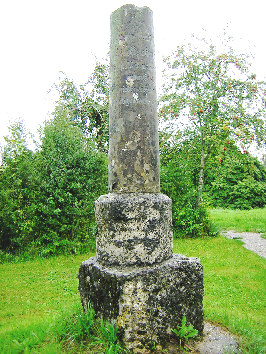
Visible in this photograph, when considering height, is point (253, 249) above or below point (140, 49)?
below

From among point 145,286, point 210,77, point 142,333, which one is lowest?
point 142,333

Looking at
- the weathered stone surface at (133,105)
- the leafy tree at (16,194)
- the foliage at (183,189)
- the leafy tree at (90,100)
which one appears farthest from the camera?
the leafy tree at (90,100)

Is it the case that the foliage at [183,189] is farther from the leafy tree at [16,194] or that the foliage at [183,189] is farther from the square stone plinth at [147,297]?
the square stone plinth at [147,297]

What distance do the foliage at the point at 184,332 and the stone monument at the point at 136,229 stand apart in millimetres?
47

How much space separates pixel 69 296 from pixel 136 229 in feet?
12.2

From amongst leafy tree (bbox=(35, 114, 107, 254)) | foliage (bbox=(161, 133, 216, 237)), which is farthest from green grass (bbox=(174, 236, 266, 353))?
leafy tree (bbox=(35, 114, 107, 254))

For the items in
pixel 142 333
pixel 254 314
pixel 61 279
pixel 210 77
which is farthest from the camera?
pixel 210 77

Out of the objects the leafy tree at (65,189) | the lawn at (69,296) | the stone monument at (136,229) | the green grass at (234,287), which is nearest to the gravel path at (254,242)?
the green grass at (234,287)

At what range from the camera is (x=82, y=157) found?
31.7ft

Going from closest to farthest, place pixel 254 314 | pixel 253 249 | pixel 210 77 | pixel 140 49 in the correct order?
pixel 140 49 → pixel 254 314 → pixel 253 249 → pixel 210 77

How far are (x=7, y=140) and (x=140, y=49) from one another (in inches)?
308

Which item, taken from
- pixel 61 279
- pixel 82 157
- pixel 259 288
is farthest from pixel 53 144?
pixel 259 288

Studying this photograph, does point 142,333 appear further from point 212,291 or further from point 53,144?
point 53,144

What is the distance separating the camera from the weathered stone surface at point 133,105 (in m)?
2.77
